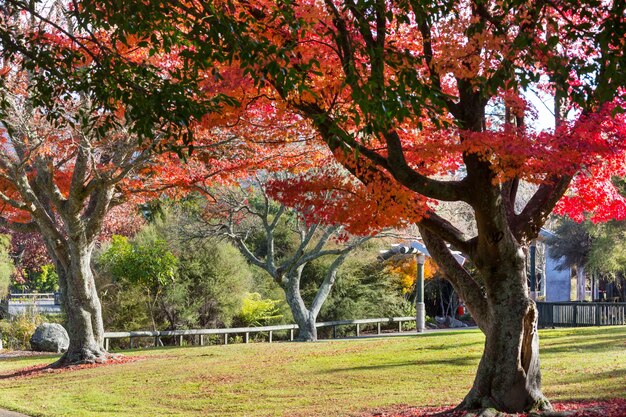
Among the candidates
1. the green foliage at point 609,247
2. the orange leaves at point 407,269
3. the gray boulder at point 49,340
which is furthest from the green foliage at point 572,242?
the gray boulder at point 49,340

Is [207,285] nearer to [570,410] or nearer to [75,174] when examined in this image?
[75,174]

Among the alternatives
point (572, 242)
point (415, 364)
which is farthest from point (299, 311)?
point (572, 242)

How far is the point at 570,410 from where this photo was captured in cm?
1024

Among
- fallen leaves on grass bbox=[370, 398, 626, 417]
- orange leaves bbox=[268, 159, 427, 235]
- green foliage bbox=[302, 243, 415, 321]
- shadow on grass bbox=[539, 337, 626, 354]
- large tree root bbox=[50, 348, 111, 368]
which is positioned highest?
orange leaves bbox=[268, 159, 427, 235]

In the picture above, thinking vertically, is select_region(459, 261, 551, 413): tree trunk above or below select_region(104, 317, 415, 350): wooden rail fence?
above

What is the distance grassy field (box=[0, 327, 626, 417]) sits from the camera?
492 inches

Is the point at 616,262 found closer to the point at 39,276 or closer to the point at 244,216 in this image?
the point at 244,216

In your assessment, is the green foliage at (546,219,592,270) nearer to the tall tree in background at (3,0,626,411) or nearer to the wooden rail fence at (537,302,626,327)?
the wooden rail fence at (537,302,626,327)

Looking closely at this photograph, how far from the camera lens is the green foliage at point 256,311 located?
3197 cm

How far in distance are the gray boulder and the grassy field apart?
3.28 meters

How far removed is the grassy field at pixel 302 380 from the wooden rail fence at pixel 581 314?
9.29 m

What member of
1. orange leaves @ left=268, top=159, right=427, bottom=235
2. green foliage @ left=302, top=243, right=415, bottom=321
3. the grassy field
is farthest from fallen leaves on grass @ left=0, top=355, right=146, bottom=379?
green foliage @ left=302, top=243, right=415, bottom=321

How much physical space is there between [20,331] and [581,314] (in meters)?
19.4

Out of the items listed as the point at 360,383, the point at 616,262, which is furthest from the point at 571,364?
the point at 616,262
